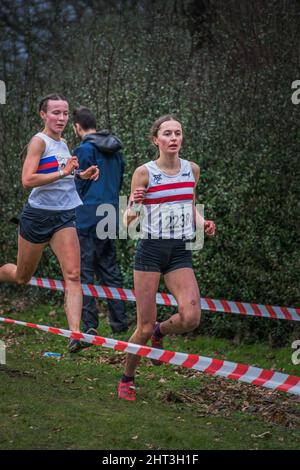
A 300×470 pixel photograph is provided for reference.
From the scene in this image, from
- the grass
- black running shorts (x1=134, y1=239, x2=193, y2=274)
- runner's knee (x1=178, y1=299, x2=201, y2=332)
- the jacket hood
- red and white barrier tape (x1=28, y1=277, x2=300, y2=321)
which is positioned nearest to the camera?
the grass

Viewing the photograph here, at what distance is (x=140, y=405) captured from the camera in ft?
24.0

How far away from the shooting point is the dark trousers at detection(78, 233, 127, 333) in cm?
1015

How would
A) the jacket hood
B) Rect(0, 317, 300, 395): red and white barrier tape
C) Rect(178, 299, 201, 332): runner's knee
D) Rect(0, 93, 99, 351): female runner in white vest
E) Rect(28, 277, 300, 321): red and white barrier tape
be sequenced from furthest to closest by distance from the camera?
the jacket hood < Rect(28, 277, 300, 321): red and white barrier tape < Rect(0, 93, 99, 351): female runner in white vest < Rect(178, 299, 201, 332): runner's knee < Rect(0, 317, 300, 395): red and white barrier tape

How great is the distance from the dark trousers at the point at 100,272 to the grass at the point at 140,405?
26 centimetres

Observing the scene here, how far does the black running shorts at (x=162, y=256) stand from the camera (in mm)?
7340

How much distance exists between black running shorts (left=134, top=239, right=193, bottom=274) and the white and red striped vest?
6 cm

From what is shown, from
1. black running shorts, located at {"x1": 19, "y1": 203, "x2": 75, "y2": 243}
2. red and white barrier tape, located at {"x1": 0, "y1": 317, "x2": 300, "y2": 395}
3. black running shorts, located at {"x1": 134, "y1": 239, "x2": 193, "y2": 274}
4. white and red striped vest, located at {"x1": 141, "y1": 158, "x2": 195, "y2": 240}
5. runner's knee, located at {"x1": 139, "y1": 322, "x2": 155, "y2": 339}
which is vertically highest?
white and red striped vest, located at {"x1": 141, "y1": 158, "x2": 195, "y2": 240}

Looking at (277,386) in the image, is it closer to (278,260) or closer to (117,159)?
(278,260)

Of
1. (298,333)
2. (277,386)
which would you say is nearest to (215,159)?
(298,333)

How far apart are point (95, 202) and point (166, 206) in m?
2.89

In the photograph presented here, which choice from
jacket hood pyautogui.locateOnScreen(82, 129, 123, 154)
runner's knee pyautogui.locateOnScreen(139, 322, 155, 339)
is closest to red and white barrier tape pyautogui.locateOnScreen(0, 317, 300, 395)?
runner's knee pyautogui.locateOnScreen(139, 322, 155, 339)

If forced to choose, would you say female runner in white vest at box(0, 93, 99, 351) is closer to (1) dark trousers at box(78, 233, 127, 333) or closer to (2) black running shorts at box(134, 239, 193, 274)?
(2) black running shorts at box(134, 239, 193, 274)

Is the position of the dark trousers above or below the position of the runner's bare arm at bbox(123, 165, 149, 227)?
below

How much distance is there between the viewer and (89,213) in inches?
400
